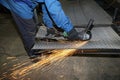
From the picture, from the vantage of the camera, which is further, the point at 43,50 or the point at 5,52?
the point at 5,52

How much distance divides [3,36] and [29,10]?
189cm

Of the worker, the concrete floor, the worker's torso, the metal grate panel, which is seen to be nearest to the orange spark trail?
the concrete floor

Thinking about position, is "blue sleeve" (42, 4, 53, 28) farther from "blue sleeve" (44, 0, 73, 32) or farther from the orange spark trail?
"blue sleeve" (44, 0, 73, 32)

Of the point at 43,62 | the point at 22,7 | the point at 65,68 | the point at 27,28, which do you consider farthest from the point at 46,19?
the point at 65,68

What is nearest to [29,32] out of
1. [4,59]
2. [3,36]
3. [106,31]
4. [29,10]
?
[29,10]

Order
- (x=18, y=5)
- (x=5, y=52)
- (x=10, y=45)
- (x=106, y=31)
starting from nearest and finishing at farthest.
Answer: (x=18, y=5), (x=106, y=31), (x=5, y=52), (x=10, y=45)

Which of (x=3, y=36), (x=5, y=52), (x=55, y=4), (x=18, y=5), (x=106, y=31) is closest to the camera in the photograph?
(x=55, y=4)

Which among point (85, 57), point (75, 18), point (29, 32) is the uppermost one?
point (29, 32)

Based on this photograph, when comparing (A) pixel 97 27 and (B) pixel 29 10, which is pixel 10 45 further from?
(A) pixel 97 27

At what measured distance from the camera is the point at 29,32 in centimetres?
264

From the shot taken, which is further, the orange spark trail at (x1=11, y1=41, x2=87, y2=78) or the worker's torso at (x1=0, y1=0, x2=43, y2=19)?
the orange spark trail at (x1=11, y1=41, x2=87, y2=78)

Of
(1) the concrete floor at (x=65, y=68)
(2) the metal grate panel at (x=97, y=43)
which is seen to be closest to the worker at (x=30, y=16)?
(2) the metal grate panel at (x=97, y=43)

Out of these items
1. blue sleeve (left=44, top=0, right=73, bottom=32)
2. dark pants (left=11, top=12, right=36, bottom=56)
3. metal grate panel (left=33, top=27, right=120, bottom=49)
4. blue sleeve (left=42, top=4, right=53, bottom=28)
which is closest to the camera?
blue sleeve (left=44, top=0, right=73, bottom=32)

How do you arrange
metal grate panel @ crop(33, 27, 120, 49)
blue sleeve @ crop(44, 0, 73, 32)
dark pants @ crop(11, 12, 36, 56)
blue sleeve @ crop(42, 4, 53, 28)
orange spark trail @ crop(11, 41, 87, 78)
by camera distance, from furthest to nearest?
blue sleeve @ crop(42, 4, 53, 28), orange spark trail @ crop(11, 41, 87, 78), dark pants @ crop(11, 12, 36, 56), metal grate panel @ crop(33, 27, 120, 49), blue sleeve @ crop(44, 0, 73, 32)
